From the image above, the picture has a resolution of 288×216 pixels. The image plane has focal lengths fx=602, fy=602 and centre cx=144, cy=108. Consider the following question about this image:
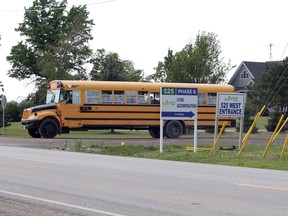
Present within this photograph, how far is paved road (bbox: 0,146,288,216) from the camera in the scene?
10.1 m

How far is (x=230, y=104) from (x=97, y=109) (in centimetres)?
1057

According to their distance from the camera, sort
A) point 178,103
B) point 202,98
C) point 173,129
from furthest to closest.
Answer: point 202,98 → point 173,129 → point 178,103

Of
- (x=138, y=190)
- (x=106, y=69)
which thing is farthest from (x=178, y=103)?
(x=106, y=69)

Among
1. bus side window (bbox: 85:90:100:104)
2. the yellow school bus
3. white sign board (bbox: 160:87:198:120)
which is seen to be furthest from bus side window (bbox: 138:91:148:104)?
white sign board (bbox: 160:87:198:120)

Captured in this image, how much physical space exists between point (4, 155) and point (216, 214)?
43.8ft

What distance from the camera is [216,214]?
31.6 ft

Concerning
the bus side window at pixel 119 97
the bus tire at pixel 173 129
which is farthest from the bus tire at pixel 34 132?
the bus tire at pixel 173 129

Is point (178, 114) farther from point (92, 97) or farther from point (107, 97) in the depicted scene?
point (92, 97)

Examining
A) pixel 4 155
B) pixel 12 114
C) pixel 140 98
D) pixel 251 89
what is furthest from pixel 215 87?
pixel 12 114

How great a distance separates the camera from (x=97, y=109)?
3303cm

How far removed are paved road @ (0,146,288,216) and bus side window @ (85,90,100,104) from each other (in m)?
14.7

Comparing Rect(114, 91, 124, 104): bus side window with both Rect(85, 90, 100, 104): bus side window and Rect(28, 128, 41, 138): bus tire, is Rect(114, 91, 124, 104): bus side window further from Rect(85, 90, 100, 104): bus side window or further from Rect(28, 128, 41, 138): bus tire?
Rect(28, 128, 41, 138): bus tire

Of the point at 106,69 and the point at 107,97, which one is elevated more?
the point at 106,69

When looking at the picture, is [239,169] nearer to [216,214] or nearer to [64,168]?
[64,168]
